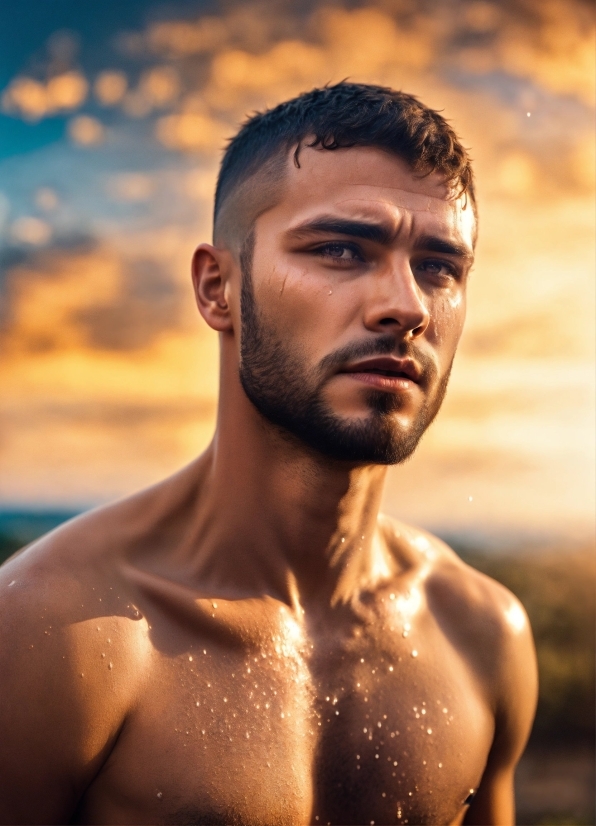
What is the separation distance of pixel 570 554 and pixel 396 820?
2.71 m

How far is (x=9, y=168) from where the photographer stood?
2.75 meters

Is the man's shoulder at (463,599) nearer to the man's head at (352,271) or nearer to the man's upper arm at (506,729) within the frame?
the man's upper arm at (506,729)

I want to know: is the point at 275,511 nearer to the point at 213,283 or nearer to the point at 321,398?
the point at 321,398

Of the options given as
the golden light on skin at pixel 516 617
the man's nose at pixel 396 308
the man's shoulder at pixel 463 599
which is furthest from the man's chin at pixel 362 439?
the golden light on skin at pixel 516 617

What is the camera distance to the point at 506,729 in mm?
1468

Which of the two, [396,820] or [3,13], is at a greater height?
[3,13]

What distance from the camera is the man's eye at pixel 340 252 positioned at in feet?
4.09

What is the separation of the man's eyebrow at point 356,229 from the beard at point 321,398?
165 millimetres

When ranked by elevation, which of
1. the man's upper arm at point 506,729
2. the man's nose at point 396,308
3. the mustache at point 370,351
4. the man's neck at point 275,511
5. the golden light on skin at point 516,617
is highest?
the man's nose at point 396,308

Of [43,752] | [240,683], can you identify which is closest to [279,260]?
[240,683]

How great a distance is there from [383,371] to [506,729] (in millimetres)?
750

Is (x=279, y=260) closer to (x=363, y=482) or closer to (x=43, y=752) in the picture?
(x=363, y=482)

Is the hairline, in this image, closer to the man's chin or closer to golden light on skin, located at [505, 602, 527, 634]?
the man's chin

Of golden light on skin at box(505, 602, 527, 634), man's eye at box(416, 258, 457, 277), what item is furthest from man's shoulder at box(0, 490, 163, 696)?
golden light on skin at box(505, 602, 527, 634)
